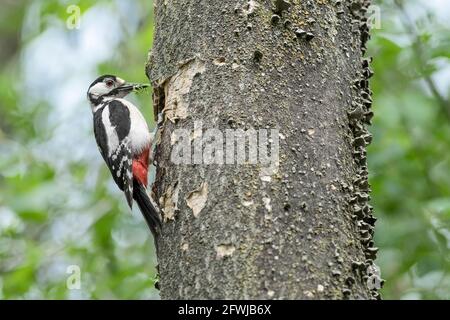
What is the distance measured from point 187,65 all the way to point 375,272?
115cm

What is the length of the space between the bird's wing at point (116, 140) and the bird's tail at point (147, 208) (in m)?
0.05

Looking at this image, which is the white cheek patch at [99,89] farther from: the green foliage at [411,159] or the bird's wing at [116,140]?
the green foliage at [411,159]

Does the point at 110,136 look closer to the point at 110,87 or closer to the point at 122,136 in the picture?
the point at 122,136

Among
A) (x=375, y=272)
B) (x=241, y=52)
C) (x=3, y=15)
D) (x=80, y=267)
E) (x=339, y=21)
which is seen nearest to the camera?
(x=375, y=272)

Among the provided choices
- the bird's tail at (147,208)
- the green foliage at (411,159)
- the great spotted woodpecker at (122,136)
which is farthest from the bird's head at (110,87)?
the green foliage at (411,159)

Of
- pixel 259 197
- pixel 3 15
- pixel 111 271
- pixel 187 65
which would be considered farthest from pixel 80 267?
pixel 3 15

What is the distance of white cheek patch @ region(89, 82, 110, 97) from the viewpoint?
17.5 feet

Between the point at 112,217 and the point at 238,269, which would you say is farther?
the point at 112,217

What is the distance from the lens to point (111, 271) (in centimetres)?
559

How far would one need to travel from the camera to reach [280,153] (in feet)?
9.06

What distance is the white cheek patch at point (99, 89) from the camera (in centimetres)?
535

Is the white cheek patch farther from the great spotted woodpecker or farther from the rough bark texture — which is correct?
the rough bark texture

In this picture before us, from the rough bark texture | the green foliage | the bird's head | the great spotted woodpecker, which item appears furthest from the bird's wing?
the green foliage
